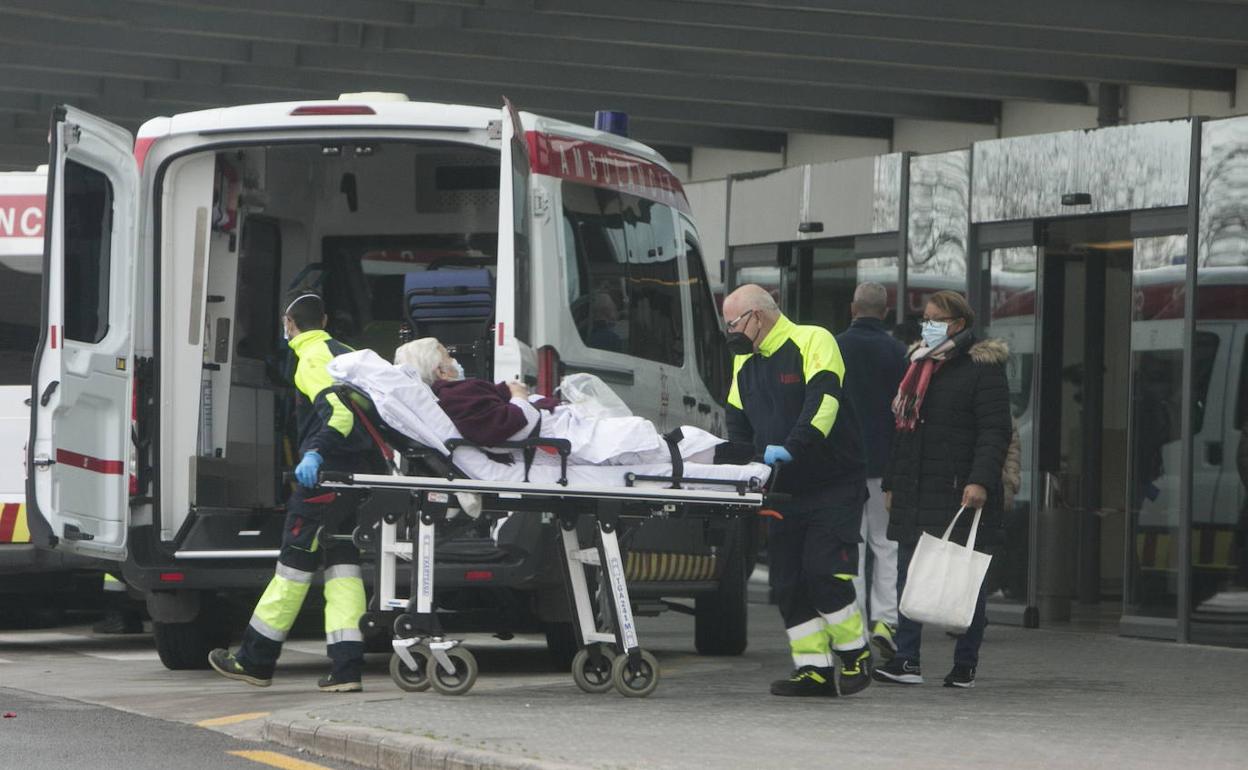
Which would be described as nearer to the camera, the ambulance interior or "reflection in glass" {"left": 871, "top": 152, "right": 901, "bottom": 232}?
the ambulance interior

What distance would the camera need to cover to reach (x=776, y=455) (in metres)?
8.76

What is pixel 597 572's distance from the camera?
963cm

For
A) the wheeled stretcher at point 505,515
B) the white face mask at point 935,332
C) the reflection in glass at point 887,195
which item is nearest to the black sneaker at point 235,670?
the wheeled stretcher at point 505,515

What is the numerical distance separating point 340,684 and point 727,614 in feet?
9.36

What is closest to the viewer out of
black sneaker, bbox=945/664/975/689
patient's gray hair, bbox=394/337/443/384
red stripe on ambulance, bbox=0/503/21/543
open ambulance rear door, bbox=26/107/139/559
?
patient's gray hair, bbox=394/337/443/384

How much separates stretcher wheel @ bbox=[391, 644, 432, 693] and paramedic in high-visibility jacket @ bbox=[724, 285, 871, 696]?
4.45 feet

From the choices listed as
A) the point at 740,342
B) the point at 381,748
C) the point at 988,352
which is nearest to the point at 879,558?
the point at 988,352

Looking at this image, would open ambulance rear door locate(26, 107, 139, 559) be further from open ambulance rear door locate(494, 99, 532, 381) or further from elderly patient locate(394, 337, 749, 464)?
open ambulance rear door locate(494, 99, 532, 381)

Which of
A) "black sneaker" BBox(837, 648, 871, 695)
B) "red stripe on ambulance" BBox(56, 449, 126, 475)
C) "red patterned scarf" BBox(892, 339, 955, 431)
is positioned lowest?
"black sneaker" BBox(837, 648, 871, 695)

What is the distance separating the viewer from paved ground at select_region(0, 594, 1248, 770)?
7.10m

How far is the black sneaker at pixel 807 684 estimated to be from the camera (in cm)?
905

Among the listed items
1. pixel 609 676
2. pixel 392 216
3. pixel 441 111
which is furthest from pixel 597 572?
pixel 392 216

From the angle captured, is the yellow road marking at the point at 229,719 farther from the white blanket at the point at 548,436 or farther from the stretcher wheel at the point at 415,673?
the white blanket at the point at 548,436

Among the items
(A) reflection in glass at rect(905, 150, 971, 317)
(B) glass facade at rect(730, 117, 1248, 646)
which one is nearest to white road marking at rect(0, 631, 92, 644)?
(B) glass facade at rect(730, 117, 1248, 646)
